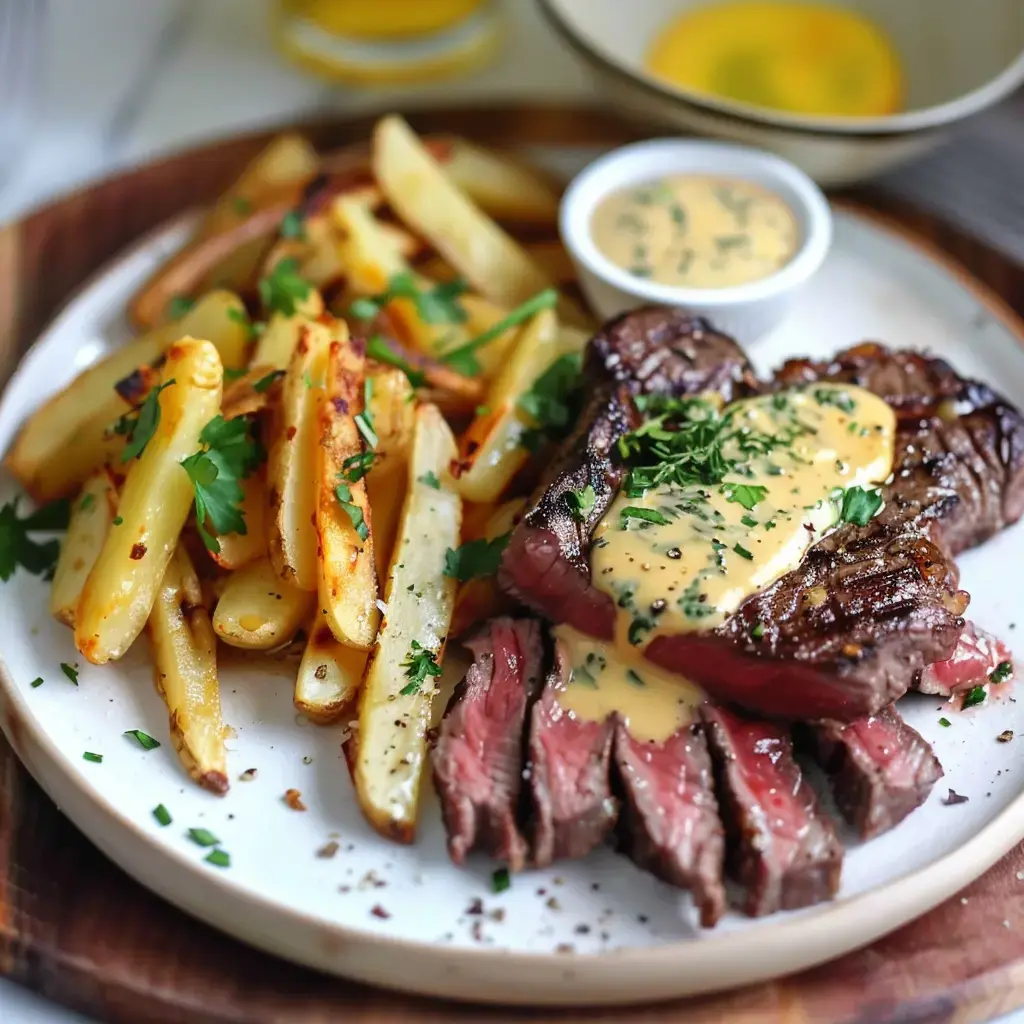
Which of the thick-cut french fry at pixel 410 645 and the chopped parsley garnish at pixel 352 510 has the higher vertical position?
the chopped parsley garnish at pixel 352 510

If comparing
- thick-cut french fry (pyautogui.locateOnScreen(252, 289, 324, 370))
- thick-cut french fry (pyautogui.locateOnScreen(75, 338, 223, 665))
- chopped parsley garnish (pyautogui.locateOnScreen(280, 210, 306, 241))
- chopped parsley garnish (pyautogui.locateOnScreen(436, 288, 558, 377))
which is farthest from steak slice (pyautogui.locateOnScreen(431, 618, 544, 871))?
chopped parsley garnish (pyautogui.locateOnScreen(280, 210, 306, 241))

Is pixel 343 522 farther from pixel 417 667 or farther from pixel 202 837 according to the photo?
pixel 202 837

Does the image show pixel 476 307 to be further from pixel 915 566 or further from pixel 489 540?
pixel 915 566

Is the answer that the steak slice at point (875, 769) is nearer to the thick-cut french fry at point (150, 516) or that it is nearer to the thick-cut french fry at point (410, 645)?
the thick-cut french fry at point (410, 645)

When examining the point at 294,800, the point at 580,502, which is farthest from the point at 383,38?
the point at 294,800

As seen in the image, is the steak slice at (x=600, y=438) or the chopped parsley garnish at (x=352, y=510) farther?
the chopped parsley garnish at (x=352, y=510)

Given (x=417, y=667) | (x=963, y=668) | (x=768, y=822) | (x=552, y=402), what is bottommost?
(x=963, y=668)

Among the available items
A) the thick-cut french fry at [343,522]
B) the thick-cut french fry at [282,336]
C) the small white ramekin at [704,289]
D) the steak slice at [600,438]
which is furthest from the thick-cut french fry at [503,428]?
the thick-cut french fry at [282,336]
